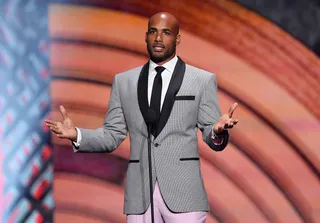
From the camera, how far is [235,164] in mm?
4328

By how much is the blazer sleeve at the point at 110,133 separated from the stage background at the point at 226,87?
1553mm

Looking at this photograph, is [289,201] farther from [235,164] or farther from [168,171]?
[168,171]

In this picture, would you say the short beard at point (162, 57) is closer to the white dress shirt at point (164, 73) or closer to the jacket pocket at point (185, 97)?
Result: the white dress shirt at point (164, 73)

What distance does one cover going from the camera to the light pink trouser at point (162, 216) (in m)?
2.51

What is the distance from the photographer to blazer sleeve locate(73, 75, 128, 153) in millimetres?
2623

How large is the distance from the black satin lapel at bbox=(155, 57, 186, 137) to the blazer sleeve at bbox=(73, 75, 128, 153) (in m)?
0.20

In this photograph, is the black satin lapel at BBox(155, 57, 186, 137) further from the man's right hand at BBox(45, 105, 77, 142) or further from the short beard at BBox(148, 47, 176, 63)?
the man's right hand at BBox(45, 105, 77, 142)

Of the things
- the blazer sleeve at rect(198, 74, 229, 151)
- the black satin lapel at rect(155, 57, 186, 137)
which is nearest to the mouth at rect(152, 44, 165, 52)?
the black satin lapel at rect(155, 57, 186, 137)

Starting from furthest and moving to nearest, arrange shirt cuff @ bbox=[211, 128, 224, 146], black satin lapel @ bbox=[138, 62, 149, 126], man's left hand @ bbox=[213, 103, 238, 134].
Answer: black satin lapel @ bbox=[138, 62, 149, 126], shirt cuff @ bbox=[211, 128, 224, 146], man's left hand @ bbox=[213, 103, 238, 134]

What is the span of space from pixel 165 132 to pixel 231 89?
5.74ft

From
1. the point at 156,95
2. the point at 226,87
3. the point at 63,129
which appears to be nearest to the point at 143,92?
the point at 156,95

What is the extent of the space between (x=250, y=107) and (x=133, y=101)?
175cm

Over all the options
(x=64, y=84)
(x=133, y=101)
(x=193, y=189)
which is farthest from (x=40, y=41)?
(x=193, y=189)

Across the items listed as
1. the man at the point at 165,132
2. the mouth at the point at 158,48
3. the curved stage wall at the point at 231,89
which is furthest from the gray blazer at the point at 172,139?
the curved stage wall at the point at 231,89
